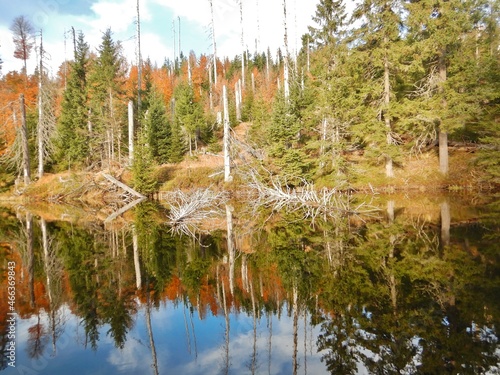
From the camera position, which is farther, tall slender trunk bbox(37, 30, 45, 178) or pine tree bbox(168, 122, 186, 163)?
pine tree bbox(168, 122, 186, 163)

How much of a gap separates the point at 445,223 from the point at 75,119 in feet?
102

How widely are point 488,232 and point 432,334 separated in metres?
6.65

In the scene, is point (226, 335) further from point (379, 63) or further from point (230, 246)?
point (379, 63)

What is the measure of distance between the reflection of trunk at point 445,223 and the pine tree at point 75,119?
91.9ft

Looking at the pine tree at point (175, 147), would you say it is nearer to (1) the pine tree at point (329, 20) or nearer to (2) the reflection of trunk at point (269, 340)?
(1) the pine tree at point (329, 20)

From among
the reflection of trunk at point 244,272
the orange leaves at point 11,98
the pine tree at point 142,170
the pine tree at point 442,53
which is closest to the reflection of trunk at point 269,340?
the reflection of trunk at point 244,272

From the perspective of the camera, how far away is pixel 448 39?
19.0 metres

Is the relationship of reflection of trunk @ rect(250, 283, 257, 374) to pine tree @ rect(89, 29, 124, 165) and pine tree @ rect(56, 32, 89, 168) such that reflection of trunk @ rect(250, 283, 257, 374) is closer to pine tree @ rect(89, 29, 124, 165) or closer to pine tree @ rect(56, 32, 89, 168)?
pine tree @ rect(89, 29, 124, 165)

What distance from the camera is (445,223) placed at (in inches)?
417

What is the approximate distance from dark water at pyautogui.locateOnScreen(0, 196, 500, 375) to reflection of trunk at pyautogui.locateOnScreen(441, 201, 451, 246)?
0.11 metres

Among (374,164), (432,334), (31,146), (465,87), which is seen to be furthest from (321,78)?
(31,146)

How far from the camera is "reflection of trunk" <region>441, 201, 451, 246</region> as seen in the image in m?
8.60

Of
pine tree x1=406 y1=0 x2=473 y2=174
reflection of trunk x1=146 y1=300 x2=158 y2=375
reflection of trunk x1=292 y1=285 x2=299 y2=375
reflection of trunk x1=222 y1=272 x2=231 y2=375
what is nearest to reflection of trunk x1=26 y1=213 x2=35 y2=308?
reflection of trunk x1=146 y1=300 x2=158 y2=375

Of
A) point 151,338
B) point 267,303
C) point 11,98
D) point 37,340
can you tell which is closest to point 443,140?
point 267,303
